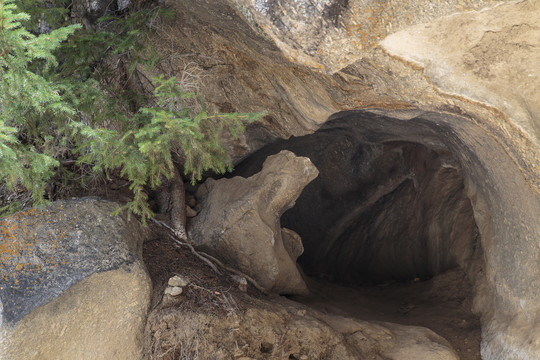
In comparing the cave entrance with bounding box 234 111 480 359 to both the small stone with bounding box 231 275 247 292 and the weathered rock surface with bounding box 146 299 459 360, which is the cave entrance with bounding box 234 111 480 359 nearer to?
the weathered rock surface with bounding box 146 299 459 360

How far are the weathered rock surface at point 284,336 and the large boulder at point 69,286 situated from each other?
0.28 metres

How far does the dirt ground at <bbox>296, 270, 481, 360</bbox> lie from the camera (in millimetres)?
5164

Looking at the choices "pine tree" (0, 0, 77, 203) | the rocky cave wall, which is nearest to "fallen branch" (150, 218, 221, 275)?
"pine tree" (0, 0, 77, 203)

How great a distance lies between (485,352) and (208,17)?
4.30 meters

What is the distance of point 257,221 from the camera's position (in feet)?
16.8

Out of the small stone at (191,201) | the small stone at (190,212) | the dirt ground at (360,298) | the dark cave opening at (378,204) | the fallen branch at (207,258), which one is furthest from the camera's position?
the dark cave opening at (378,204)

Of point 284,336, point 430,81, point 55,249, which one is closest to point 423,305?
point 284,336

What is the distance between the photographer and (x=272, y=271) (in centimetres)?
518

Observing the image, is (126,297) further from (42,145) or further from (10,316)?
(42,145)

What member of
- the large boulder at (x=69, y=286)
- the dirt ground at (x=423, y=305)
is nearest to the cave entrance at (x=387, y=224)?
the dirt ground at (x=423, y=305)

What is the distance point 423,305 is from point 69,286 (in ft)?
14.3

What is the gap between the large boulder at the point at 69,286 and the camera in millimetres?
3631

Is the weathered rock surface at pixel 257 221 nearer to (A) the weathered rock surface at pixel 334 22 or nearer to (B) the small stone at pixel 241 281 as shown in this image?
(B) the small stone at pixel 241 281

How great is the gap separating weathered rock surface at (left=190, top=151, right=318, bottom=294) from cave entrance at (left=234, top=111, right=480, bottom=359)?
3.01ft
